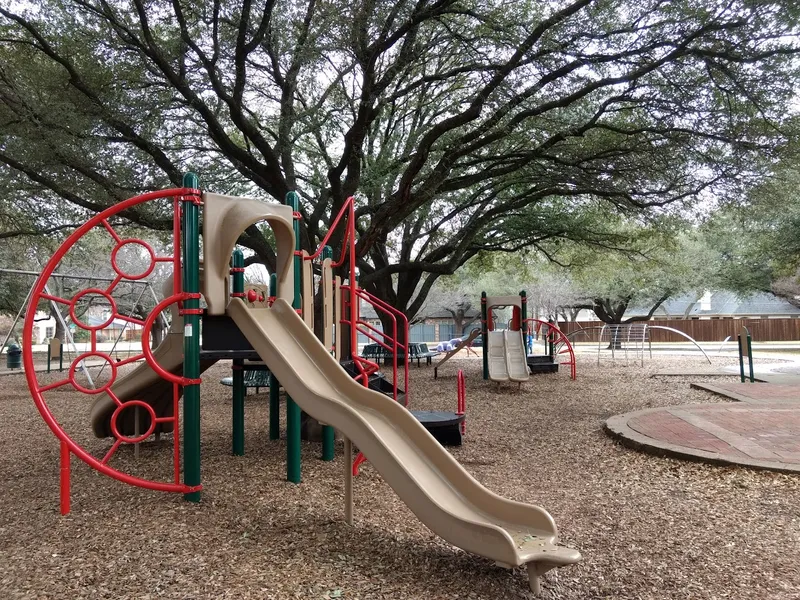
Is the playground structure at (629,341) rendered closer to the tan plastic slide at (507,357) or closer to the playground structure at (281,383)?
the tan plastic slide at (507,357)

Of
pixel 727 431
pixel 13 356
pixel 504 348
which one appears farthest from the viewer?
pixel 13 356

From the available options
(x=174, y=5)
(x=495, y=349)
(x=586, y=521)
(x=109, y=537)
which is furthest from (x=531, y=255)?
(x=109, y=537)

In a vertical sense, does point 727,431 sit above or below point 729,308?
below

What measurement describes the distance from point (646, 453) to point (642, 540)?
92.1 inches

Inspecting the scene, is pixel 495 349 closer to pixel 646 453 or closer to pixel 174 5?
pixel 646 453

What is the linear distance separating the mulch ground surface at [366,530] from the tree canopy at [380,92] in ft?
14.7

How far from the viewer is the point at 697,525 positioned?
396cm

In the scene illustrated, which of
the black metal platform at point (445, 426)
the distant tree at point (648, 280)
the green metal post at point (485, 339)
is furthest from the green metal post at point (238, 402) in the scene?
the distant tree at point (648, 280)

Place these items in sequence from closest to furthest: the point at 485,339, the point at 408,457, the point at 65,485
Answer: the point at 408,457 → the point at 65,485 → the point at 485,339

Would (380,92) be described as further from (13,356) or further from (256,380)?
(13,356)

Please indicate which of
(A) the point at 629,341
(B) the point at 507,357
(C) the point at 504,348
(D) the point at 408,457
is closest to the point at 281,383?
(D) the point at 408,457

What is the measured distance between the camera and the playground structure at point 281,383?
3293 millimetres

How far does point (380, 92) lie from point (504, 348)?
6.39m

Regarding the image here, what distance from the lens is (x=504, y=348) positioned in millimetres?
13125
